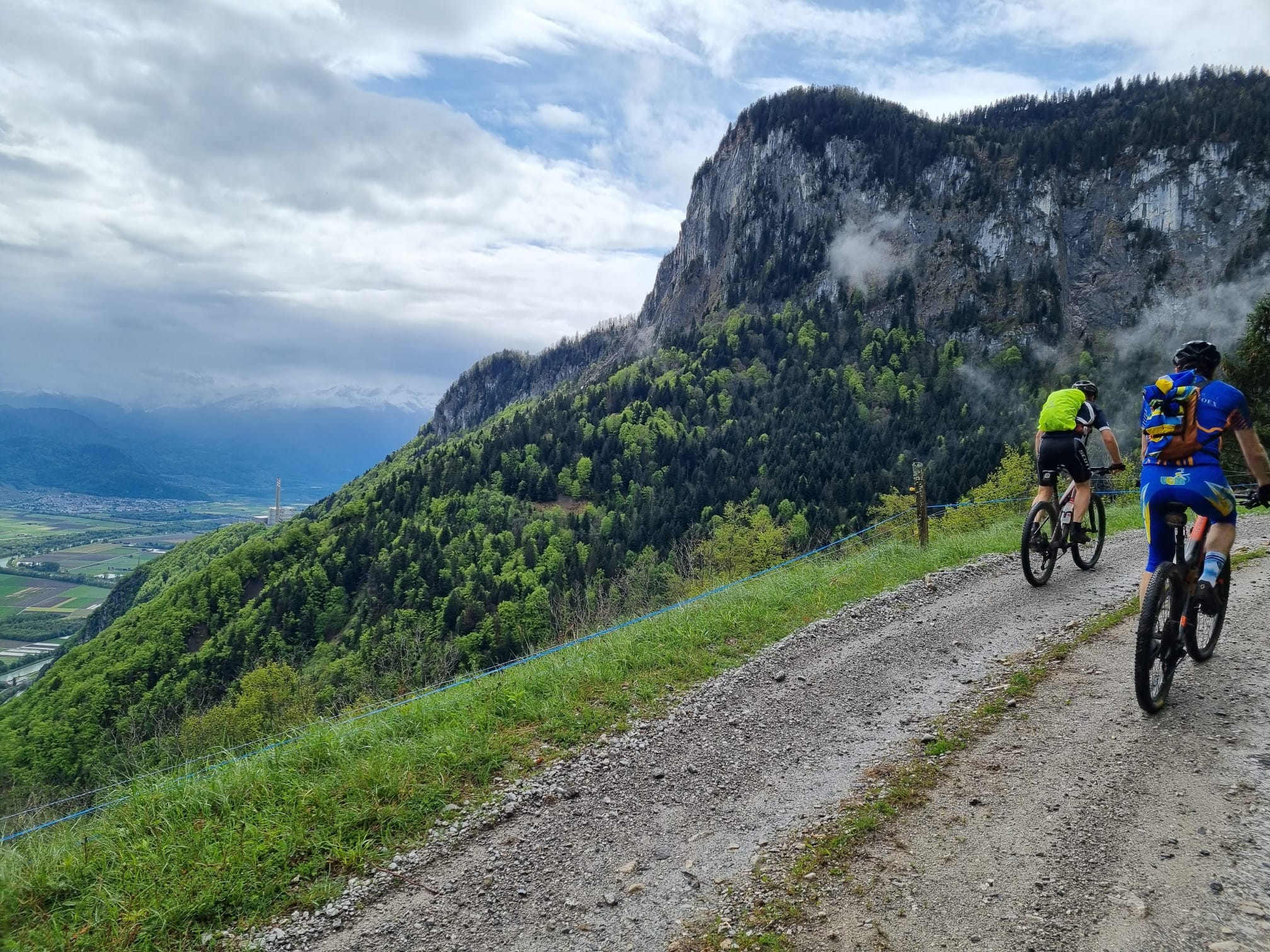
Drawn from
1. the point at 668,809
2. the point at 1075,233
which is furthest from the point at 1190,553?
the point at 1075,233

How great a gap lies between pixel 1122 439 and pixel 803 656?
436ft

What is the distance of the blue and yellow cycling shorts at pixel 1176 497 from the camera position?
5.25 m

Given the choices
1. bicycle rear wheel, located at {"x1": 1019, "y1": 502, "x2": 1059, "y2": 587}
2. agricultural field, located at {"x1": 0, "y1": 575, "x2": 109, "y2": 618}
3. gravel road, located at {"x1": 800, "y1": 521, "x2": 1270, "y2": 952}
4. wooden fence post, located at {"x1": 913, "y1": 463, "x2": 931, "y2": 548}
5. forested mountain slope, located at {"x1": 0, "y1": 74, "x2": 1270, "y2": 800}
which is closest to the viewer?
gravel road, located at {"x1": 800, "y1": 521, "x2": 1270, "y2": 952}

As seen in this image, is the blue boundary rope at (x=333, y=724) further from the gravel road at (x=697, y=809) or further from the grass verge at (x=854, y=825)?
the grass verge at (x=854, y=825)

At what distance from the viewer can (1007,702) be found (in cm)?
552

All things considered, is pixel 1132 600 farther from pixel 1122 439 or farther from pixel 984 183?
pixel 984 183

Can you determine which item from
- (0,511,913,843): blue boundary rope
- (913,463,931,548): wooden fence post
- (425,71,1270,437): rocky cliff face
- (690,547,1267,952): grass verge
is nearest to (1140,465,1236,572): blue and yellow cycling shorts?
(690,547,1267,952): grass verge

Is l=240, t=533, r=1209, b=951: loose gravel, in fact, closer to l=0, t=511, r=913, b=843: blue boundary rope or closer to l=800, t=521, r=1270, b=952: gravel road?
l=800, t=521, r=1270, b=952: gravel road

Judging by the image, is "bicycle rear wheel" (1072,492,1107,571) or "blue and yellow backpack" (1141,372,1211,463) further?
"bicycle rear wheel" (1072,492,1107,571)

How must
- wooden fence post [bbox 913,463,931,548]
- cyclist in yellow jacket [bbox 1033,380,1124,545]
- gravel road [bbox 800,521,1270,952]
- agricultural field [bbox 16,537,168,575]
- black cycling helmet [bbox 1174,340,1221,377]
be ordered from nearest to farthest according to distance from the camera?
gravel road [bbox 800,521,1270,952]
black cycling helmet [bbox 1174,340,1221,377]
cyclist in yellow jacket [bbox 1033,380,1124,545]
wooden fence post [bbox 913,463,931,548]
agricultural field [bbox 16,537,168,575]

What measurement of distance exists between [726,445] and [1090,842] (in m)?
131

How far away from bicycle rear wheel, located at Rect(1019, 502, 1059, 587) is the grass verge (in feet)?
9.48

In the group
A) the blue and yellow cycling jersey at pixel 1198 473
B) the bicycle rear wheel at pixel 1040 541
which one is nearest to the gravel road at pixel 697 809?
the blue and yellow cycling jersey at pixel 1198 473

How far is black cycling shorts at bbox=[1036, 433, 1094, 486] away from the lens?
8.48 meters
